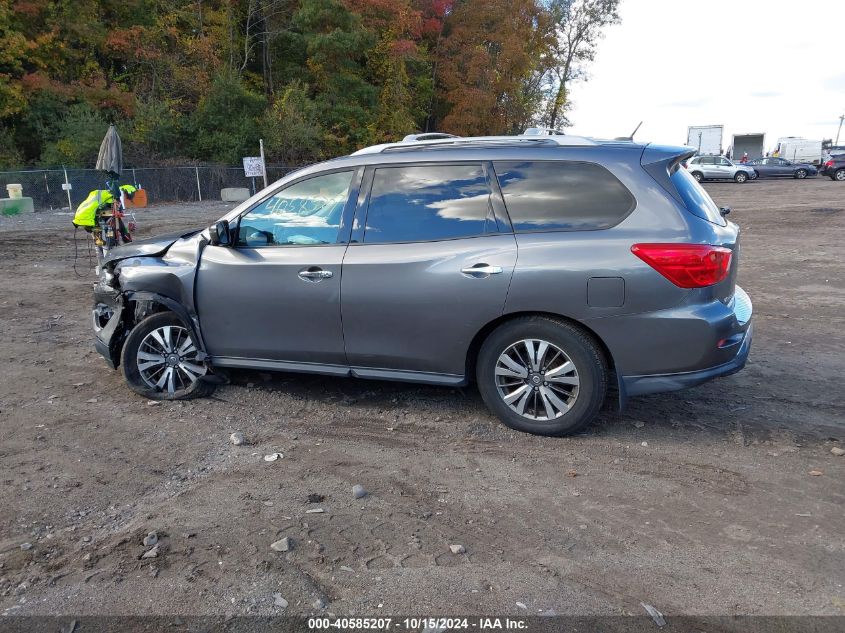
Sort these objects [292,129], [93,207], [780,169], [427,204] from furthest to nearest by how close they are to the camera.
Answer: [780,169]
[292,129]
[93,207]
[427,204]

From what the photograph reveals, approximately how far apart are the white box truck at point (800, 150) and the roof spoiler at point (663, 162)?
51105 mm

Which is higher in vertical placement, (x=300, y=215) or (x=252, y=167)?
(x=252, y=167)

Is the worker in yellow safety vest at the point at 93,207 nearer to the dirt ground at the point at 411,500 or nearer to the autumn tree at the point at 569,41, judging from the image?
the dirt ground at the point at 411,500

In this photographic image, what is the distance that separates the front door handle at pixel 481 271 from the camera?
442 centimetres

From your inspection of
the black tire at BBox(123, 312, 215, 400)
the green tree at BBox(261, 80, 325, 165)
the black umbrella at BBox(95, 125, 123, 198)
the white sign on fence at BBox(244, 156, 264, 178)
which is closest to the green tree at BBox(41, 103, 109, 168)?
the white sign on fence at BBox(244, 156, 264, 178)

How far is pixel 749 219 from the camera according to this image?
19.1 metres

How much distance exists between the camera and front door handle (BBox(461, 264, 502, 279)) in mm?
4422

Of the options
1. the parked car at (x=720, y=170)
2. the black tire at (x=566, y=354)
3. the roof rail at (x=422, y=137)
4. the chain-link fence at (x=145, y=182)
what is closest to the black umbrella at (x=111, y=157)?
the roof rail at (x=422, y=137)

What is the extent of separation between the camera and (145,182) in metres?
30.4

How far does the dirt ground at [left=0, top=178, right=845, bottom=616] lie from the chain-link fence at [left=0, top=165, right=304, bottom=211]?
23.5 meters

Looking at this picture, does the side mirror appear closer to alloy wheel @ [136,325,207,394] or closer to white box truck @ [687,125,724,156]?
alloy wheel @ [136,325,207,394]

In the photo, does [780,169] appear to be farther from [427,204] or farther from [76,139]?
[427,204]

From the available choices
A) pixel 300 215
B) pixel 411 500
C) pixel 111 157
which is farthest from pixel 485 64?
pixel 411 500

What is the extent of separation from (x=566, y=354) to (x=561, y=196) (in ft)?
3.38
